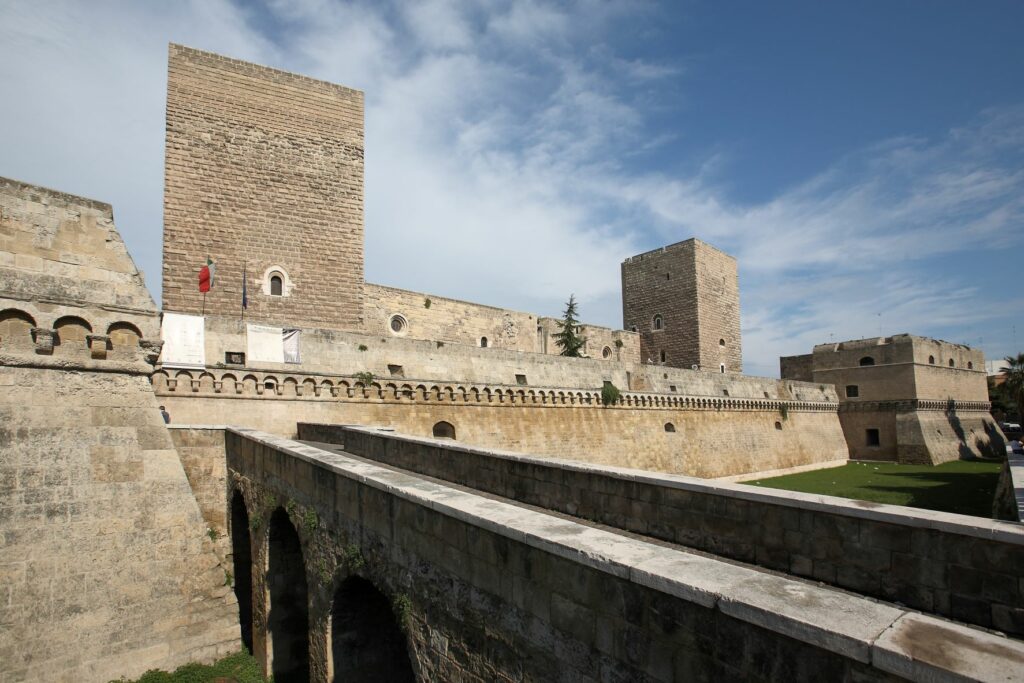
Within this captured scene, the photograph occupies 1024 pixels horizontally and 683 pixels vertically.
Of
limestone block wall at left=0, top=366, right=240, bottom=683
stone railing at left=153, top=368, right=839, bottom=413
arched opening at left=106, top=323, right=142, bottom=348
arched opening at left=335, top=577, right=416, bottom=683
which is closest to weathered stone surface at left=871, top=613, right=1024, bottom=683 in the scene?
arched opening at left=335, top=577, right=416, bottom=683

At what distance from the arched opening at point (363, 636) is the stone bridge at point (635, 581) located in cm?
2

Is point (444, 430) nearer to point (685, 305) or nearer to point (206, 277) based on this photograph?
point (206, 277)

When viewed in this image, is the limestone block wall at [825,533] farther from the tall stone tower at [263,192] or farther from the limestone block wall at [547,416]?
the tall stone tower at [263,192]

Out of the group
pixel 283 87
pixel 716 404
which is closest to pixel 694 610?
pixel 283 87

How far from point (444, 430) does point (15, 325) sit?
31.2ft

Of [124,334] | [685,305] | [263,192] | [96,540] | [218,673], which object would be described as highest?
[263,192]

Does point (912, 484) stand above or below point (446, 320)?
below

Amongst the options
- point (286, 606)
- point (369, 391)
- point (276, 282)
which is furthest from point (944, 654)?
point (276, 282)

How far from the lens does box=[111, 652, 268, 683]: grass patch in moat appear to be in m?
7.24

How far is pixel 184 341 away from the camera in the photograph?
38.5 ft

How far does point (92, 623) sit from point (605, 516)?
22.0 ft

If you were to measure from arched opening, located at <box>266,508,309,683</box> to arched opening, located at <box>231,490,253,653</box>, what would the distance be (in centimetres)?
222

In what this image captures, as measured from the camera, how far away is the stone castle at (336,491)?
2875 millimetres

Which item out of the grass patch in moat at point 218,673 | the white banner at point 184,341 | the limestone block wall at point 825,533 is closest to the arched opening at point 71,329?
the white banner at point 184,341
